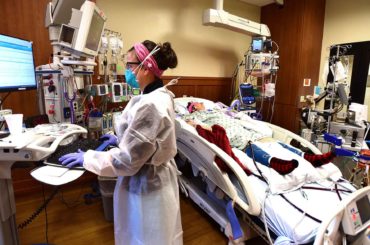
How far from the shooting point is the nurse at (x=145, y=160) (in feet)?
3.33

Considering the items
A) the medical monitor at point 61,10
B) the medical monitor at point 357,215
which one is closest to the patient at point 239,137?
the medical monitor at point 357,215

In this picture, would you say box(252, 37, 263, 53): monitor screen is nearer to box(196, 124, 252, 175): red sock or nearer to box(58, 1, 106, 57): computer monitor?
box(196, 124, 252, 175): red sock

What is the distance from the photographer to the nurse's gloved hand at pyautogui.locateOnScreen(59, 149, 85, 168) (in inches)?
40.5

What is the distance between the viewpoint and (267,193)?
1539 millimetres

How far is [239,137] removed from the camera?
7.13 feet

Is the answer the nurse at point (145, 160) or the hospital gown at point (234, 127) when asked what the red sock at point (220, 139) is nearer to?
the hospital gown at point (234, 127)

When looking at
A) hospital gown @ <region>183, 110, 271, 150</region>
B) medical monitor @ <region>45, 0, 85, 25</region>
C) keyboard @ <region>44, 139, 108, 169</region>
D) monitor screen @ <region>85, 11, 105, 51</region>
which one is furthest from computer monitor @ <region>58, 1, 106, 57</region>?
hospital gown @ <region>183, 110, 271, 150</region>

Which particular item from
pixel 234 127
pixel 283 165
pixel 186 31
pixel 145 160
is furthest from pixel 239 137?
pixel 186 31

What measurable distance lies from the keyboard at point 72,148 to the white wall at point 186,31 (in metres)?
1.92

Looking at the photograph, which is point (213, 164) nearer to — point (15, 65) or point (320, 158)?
point (320, 158)

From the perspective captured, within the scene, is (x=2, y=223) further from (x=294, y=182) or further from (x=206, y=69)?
(x=206, y=69)

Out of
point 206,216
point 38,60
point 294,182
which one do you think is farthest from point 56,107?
point 294,182

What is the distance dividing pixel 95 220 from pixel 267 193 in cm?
146

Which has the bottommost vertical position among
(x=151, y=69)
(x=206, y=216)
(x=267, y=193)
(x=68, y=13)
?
(x=206, y=216)
